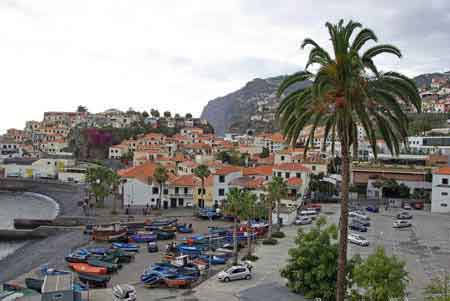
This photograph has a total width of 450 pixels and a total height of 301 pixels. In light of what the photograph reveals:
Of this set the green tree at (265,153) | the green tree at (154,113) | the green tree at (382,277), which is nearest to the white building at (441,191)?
the green tree at (382,277)

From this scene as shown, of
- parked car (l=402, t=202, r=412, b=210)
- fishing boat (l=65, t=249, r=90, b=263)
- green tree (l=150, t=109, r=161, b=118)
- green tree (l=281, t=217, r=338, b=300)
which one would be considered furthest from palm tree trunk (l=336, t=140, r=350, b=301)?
green tree (l=150, t=109, r=161, b=118)

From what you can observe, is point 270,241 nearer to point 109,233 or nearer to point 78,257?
point 109,233

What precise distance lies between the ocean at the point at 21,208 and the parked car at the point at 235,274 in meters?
26.2

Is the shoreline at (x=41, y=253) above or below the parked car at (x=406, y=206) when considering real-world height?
below

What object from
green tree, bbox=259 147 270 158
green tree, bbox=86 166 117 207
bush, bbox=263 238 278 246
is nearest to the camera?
bush, bbox=263 238 278 246

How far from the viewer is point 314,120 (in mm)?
12719

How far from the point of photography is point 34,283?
28.7 m

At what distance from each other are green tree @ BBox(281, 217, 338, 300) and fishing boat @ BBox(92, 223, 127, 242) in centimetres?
2243

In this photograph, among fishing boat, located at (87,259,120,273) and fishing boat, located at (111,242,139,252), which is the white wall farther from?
fishing boat, located at (87,259,120,273)

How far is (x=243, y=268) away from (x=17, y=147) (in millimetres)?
115988

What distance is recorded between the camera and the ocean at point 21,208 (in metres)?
55.6

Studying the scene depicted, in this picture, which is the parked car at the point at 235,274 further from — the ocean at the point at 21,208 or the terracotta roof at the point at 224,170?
the terracotta roof at the point at 224,170

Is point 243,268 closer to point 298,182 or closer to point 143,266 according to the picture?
point 143,266

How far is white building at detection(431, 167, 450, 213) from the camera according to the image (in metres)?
56.7
